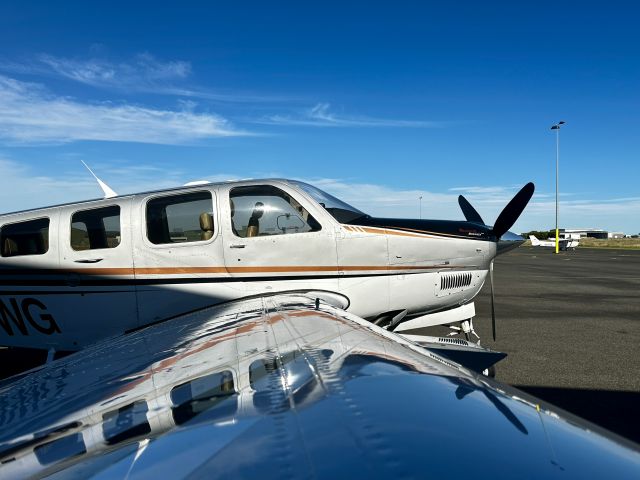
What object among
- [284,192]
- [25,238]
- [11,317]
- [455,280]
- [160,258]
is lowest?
[11,317]

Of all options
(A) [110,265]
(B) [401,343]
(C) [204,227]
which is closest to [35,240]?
(A) [110,265]

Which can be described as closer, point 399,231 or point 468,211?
point 399,231

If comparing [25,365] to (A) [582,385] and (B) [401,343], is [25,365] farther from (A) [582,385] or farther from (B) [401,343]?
(A) [582,385]

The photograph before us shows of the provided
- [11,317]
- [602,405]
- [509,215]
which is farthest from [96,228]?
[602,405]

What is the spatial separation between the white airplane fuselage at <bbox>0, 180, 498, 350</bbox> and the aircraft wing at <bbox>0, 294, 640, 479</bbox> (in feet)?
8.07

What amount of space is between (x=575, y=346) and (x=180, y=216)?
6.71 meters

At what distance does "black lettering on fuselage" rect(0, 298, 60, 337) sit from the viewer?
205 inches

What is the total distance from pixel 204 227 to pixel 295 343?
2934mm

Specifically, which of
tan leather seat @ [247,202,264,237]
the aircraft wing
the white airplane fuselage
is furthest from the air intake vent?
the aircraft wing

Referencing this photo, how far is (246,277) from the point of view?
5184 mm

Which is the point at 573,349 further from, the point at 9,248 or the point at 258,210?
the point at 9,248

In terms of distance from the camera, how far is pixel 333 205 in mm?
5570

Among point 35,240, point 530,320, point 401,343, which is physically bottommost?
point 530,320

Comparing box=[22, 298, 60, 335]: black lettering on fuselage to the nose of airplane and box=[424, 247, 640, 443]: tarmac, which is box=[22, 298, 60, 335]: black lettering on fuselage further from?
the nose of airplane
